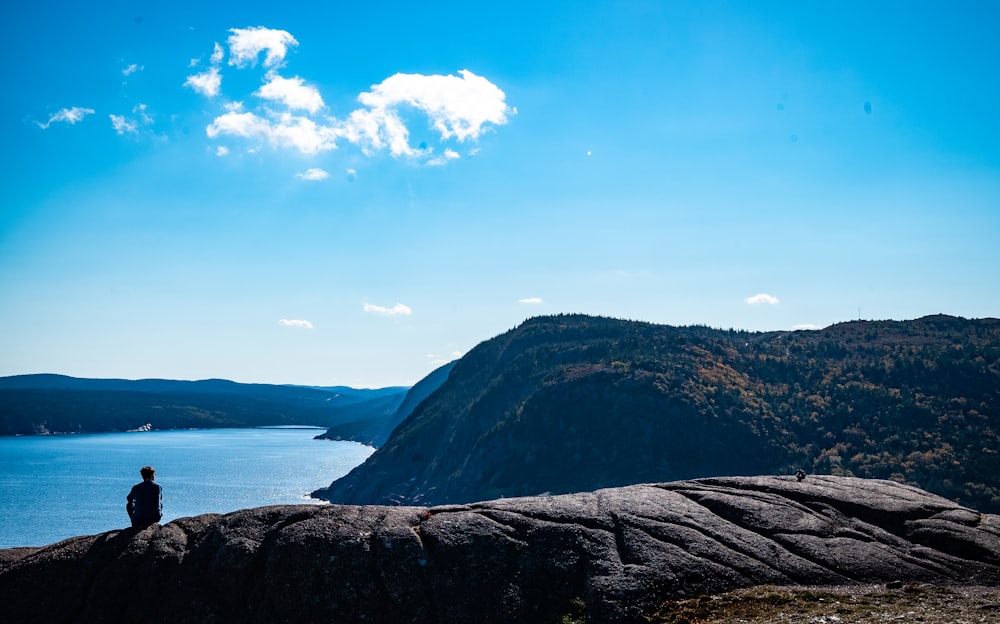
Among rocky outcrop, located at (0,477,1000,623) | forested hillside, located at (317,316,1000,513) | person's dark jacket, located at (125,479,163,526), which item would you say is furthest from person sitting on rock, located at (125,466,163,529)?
forested hillside, located at (317,316,1000,513)

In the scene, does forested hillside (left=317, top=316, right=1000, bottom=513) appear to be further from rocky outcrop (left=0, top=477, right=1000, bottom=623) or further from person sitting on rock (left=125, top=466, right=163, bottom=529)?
person sitting on rock (left=125, top=466, right=163, bottom=529)

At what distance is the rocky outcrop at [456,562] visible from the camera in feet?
71.6

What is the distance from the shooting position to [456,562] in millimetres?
23094

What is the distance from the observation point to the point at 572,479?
14112 cm

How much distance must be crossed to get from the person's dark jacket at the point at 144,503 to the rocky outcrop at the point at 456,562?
71cm

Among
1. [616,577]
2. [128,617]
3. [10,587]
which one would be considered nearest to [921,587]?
[616,577]

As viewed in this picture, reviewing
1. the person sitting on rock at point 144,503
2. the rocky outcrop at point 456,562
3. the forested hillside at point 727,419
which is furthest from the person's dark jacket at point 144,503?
the forested hillside at point 727,419

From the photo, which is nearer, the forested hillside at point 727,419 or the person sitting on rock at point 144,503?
the person sitting on rock at point 144,503

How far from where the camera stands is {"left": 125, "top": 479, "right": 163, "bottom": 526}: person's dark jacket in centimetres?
2444

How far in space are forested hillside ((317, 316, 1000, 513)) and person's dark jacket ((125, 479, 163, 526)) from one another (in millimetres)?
114647

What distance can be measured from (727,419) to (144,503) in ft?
437

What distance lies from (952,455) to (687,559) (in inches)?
4482

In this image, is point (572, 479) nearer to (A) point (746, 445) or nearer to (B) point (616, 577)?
(A) point (746, 445)

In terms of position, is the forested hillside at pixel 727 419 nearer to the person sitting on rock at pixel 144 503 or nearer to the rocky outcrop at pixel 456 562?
the rocky outcrop at pixel 456 562
